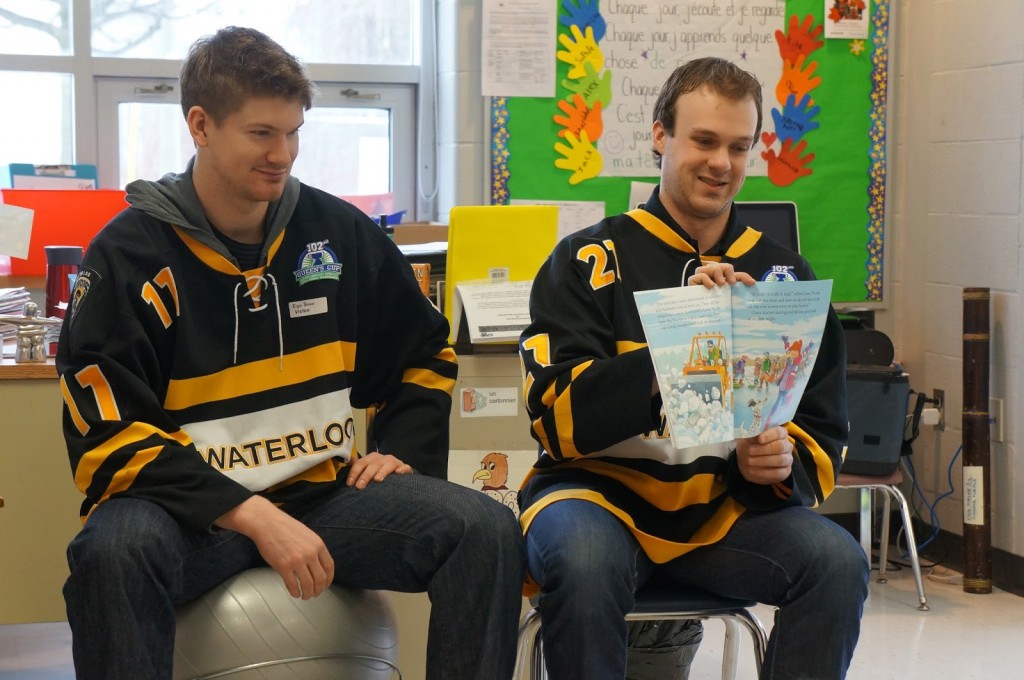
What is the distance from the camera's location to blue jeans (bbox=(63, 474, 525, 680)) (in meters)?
1.52

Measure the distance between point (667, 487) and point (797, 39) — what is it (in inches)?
92.9

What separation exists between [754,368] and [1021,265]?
2.08 m

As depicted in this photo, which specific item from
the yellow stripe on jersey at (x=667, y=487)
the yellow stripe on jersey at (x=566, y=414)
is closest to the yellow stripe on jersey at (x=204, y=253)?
the yellow stripe on jersey at (x=566, y=414)

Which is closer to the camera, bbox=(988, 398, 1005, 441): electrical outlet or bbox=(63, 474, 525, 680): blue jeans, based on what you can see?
bbox=(63, 474, 525, 680): blue jeans

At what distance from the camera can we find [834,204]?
386cm

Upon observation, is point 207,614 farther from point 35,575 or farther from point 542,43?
point 542,43

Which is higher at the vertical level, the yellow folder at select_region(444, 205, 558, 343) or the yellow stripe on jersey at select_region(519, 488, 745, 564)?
the yellow folder at select_region(444, 205, 558, 343)

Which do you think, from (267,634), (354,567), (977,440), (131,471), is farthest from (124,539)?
(977,440)

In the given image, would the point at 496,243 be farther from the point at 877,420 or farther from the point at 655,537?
the point at 877,420

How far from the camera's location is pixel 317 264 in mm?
1890

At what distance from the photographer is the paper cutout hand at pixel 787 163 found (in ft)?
12.5

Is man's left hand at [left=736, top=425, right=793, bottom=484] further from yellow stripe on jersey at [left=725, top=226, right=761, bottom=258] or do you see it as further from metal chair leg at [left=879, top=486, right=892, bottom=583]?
metal chair leg at [left=879, top=486, right=892, bottom=583]

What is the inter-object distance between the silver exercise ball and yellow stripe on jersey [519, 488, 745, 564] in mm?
303

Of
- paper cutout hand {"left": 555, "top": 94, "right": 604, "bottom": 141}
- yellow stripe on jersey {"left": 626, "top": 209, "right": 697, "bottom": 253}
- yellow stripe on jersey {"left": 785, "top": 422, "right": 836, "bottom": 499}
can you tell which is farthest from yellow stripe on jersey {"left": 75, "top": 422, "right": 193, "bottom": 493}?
paper cutout hand {"left": 555, "top": 94, "right": 604, "bottom": 141}
